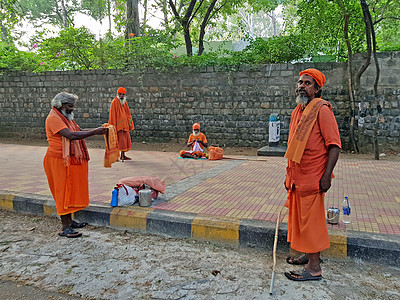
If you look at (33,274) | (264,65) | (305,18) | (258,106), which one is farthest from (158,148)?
(33,274)

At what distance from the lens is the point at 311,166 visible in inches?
105

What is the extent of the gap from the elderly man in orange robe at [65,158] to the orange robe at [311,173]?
233cm

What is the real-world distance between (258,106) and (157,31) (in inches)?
237

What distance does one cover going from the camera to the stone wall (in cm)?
1028

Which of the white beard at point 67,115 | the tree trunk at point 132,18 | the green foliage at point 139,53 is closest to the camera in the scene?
the white beard at point 67,115

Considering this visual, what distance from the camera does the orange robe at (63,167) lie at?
3682 mm

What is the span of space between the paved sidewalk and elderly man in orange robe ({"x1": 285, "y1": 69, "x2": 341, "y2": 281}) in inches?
21.8

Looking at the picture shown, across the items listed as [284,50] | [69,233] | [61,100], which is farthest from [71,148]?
[284,50]

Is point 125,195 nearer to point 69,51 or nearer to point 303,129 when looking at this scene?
point 303,129

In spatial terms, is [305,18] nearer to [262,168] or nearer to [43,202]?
[262,168]

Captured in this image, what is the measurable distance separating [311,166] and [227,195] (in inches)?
88.5

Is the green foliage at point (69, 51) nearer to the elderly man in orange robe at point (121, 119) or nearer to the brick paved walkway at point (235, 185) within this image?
the elderly man in orange robe at point (121, 119)

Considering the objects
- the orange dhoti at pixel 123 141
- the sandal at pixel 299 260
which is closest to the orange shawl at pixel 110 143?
the sandal at pixel 299 260

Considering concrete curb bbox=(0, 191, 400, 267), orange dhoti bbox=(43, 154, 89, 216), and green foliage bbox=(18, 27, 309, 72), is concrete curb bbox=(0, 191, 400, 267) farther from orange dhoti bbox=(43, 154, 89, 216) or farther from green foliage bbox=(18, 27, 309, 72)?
green foliage bbox=(18, 27, 309, 72)
